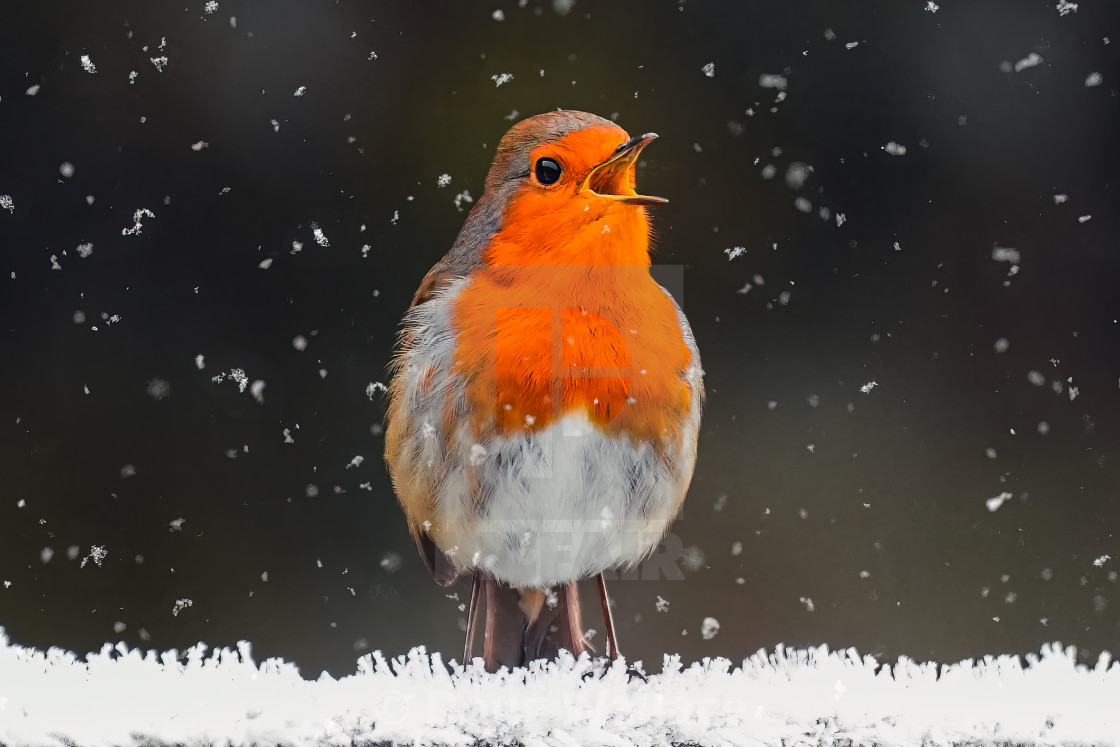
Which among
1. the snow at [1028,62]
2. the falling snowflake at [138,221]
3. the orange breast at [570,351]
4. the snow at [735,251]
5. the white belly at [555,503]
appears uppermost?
the snow at [1028,62]

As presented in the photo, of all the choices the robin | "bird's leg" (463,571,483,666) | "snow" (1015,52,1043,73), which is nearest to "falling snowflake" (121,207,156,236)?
the robin

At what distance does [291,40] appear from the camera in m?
2.22

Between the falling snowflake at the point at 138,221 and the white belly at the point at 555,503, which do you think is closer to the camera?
the white belly at the point at 555,503

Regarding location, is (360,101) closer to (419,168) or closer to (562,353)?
(419,168)

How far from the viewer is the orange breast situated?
4.99 ft

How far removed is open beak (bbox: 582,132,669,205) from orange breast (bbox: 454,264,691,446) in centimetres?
12

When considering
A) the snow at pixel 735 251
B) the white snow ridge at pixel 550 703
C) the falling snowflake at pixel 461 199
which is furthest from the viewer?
the snow at pixel 735 251

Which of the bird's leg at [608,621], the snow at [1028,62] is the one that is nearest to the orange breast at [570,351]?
the bird's leg at [608,621]

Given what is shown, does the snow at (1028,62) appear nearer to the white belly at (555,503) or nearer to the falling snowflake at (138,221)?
the white belly at (555,503)

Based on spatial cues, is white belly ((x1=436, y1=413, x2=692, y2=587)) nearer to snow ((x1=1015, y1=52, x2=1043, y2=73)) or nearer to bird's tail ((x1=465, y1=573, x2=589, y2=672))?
bird's tail ((x1=465, y1=573, x2=589, y2=672))

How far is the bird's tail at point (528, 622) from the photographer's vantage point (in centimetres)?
175

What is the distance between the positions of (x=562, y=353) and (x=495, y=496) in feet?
0.85

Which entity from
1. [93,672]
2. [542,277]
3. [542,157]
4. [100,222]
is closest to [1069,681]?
[542,277]

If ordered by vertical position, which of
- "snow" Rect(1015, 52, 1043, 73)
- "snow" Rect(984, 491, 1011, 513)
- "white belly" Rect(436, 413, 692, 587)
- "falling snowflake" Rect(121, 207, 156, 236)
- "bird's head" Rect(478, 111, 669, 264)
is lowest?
"white belly" Rect(436, 413, 692, 587)
